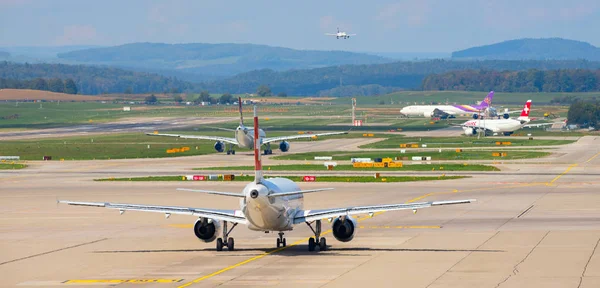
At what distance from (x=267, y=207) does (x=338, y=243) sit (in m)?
8.52

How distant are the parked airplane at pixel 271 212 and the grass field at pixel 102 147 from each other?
84.4 metres

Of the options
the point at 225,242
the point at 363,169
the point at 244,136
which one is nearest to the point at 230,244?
the point at 225,242

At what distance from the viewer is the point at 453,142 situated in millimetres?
153750

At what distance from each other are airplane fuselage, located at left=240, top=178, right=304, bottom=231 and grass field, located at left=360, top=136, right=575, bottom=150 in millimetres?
96882

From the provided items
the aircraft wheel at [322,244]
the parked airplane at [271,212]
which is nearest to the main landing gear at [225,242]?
the parked airplane at [271,212]

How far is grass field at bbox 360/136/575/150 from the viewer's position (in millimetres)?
146500

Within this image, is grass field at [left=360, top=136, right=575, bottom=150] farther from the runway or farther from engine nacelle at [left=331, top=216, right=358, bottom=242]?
engine nacelle at [left=331, top=216, right=358, bottom=242]

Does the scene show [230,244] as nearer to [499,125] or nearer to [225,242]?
[225,242]

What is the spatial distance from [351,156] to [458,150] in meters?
15.1

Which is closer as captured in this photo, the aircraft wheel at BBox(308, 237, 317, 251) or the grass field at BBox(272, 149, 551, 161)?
the aircraft wheel at BBox(308, 237, 317, 251)

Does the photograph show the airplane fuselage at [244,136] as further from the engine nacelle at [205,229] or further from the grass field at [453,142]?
the engine nacelle at [205,229]

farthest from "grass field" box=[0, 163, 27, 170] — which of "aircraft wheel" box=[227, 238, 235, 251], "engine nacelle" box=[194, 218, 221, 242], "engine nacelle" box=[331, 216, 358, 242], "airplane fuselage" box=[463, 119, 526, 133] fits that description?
"airplane fuselage" box=[463, 119, 526, 133]

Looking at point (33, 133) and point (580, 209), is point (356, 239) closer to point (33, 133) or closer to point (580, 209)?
point (580, 209)

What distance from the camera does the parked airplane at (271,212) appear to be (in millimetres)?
45000
